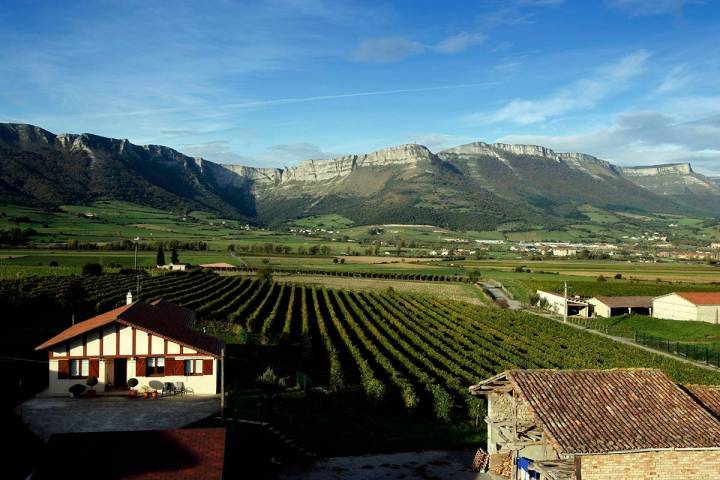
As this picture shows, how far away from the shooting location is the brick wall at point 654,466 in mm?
16078

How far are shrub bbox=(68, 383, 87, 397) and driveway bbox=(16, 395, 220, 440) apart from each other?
31 cm

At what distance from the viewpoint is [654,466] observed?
16469mm

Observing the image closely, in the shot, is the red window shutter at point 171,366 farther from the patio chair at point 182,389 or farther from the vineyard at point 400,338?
the vineyard at point 400,338

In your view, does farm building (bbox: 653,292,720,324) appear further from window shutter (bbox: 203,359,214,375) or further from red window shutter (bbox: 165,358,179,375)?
red window shutter (bbox: 165,358,179,375)

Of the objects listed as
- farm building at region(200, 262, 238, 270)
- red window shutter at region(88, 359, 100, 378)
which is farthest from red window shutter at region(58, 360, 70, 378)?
farm building at region(200, 262, 238, 270)

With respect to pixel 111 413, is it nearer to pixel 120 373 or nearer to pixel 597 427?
pixel 120 373

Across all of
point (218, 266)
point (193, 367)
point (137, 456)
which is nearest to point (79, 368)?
point (193, 367)

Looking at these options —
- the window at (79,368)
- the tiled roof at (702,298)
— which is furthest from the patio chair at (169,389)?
the tiled roof at (702,298)

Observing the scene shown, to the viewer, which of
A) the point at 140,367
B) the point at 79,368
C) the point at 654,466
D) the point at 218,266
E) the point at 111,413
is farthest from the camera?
the point at 218,266

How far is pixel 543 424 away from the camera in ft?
55.4

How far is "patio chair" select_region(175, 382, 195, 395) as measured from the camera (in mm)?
29375

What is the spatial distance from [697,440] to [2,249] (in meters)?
114

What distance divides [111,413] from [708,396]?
22.6m

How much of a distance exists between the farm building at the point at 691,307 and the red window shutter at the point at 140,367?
5555 cm
